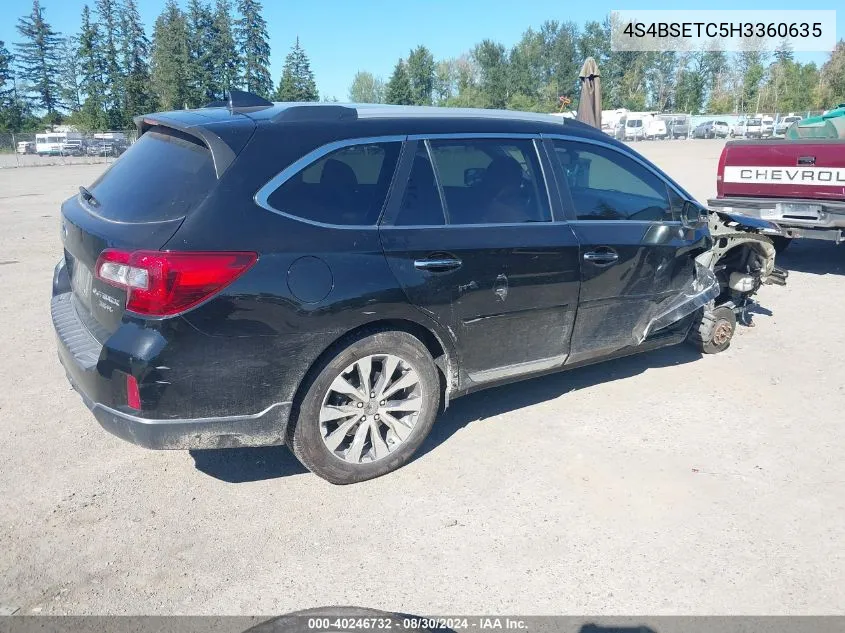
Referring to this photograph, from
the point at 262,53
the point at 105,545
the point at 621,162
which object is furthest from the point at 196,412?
the point at 262,53

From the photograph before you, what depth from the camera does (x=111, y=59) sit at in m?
72.2

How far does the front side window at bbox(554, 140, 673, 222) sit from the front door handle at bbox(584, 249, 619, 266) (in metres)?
0.23

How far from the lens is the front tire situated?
3395 millimetres

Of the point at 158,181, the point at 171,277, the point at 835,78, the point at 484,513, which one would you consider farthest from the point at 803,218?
the point at 835,78

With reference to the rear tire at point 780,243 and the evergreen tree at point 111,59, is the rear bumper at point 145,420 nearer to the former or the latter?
the rear tire at point 780,243

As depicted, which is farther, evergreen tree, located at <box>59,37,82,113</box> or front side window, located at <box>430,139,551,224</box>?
evergreen tree, located at <box>59,37,82,113</box>

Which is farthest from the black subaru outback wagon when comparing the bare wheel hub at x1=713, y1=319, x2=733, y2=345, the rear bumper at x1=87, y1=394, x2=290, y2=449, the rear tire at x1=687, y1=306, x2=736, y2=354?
the bare wheel hub at x1=713, y1=319, x2=733, y2=345

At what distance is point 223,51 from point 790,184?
240 ft

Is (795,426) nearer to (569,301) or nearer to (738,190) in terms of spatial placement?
(569,301)

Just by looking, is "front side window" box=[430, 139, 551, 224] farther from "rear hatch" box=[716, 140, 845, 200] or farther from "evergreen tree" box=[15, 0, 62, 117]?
"evergreen tree" box=[15, 0, 62, 117]

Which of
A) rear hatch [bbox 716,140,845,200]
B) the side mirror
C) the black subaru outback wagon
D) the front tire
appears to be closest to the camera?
the black subaru outback wagon

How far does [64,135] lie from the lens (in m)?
47.8

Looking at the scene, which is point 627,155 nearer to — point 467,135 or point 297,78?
point 467,135

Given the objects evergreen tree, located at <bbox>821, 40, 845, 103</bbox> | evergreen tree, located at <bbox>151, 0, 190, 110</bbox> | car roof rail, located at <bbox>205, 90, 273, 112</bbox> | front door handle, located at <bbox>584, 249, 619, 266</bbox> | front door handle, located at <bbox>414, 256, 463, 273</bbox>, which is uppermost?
evergreen tree, located at <bbox>151, 0, 190, 110</bbox>
